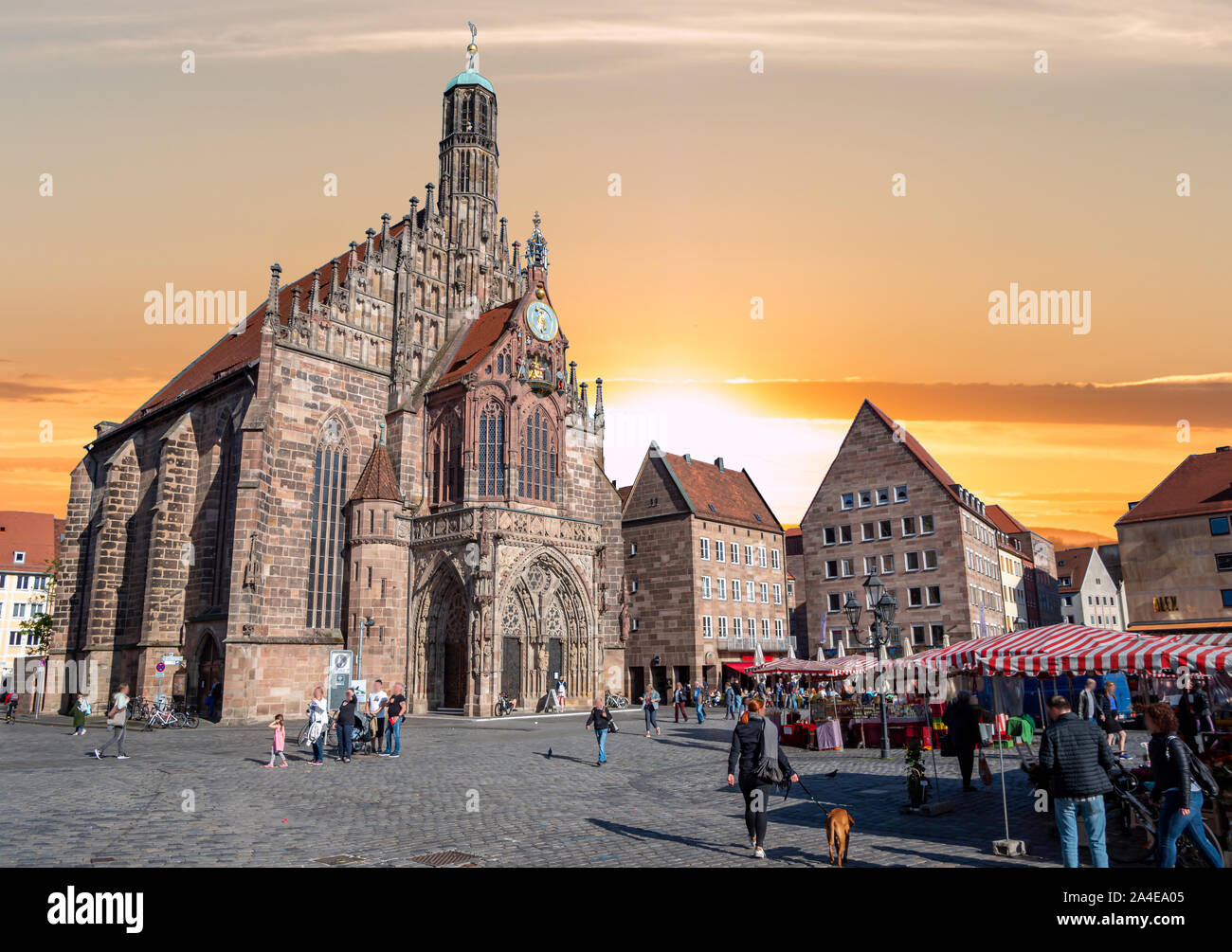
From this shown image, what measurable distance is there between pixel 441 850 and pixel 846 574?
44.6 meters

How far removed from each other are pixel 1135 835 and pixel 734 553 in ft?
142

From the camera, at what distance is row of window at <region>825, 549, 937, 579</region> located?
47.9 m

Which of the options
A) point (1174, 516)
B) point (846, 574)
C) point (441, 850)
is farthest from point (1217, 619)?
point (441, 850)

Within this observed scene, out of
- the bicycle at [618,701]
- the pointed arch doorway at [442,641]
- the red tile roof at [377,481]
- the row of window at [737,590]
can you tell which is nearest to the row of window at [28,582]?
the red tile roof at [377,481]

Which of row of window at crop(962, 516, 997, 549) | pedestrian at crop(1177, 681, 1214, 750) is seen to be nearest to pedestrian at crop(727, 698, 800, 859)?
pedestrian at crop(1177, 681, 1214, 750)

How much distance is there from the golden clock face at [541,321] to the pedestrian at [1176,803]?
34083 millimetres

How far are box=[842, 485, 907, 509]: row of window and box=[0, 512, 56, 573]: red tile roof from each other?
213ft

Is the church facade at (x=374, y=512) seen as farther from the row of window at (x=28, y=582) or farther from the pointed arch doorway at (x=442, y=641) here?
the row of window at (x=28, y=582)

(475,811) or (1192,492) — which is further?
(1192,492)

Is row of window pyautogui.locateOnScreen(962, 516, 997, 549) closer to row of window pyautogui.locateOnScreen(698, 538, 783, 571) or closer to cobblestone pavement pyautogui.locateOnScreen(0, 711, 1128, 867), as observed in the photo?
row of window pyautogui.locateOnScreen(698, 538, 783, 571)

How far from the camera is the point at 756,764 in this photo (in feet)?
30.3

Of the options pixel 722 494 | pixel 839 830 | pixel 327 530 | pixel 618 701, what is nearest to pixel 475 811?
pixel 839 830

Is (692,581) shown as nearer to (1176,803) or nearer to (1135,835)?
(1135,835)
